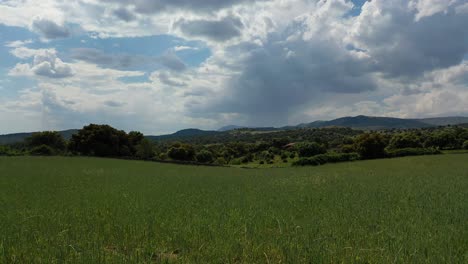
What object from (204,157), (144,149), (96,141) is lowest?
(204,157)

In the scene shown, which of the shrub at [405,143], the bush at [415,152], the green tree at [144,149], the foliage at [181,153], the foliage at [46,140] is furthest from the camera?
the foliage at [181,153]

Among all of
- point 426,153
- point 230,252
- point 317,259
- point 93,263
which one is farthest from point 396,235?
point 426,153

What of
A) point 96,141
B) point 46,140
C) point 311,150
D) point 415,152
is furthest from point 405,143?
point 46,140

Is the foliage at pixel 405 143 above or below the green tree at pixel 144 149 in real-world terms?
below

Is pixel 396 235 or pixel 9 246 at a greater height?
pixel 9 246

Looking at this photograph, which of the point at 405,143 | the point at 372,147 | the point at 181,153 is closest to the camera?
the point at 372,147

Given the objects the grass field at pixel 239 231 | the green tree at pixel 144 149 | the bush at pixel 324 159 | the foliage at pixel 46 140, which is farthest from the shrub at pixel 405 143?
the foliage at pixel 46 140

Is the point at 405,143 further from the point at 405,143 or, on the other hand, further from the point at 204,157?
the point at 204,157

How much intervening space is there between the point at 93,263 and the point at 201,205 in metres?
7.39

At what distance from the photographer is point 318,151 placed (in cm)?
7950

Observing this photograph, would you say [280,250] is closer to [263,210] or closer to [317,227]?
[317,227]

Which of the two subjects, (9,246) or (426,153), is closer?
(9,246)

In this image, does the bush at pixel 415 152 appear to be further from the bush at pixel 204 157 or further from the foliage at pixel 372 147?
the bush at pixel 204 157

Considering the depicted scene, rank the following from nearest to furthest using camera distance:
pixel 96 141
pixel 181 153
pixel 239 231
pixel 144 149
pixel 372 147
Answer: pixel 239 231 → pixel 372 147 → pixel 96 141 → pixel 144 149 → pixel 181 153
